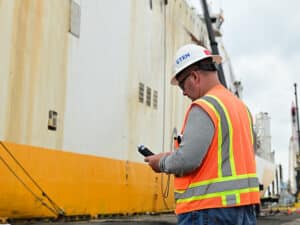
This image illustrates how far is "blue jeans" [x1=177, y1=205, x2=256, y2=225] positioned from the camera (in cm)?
212

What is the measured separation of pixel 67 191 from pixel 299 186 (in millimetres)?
17331

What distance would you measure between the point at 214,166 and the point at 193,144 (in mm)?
143

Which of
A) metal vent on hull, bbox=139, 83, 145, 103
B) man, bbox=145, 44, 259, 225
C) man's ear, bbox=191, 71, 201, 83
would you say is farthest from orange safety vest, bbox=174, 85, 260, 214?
metal vent on hull, bbox=139, 83, 145, 103

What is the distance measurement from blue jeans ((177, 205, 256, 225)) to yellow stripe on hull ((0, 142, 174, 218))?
139 inches

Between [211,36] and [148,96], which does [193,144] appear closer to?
[148,96]

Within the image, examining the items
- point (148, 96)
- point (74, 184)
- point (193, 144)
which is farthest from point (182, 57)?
point (148, 96)

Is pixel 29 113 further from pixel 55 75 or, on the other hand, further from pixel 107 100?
pixel 107 100

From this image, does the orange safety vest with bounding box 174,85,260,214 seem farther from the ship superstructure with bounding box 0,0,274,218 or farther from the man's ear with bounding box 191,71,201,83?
the ship superstructure with bounding box 0,0,274,218

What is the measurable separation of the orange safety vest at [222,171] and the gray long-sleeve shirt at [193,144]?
0.10 ft

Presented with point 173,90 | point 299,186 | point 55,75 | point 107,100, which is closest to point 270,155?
point 299,186

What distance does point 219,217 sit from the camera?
2117mm

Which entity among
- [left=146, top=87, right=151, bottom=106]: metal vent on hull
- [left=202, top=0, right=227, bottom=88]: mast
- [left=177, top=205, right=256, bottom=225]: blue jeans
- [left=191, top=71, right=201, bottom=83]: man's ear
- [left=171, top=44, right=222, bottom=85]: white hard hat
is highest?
[left=202, top=0, right=227, bottom=88]: mast

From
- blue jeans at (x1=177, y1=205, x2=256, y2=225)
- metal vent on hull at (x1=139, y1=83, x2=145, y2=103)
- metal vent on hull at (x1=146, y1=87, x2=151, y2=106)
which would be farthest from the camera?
metal vent on hull at (x1=146, y1=87, x2=151, y2=106)

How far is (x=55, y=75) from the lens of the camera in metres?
6.29
